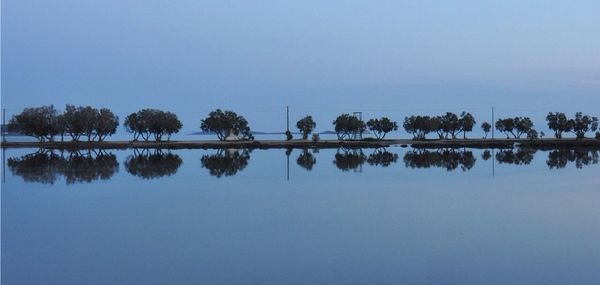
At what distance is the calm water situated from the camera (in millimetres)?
8914

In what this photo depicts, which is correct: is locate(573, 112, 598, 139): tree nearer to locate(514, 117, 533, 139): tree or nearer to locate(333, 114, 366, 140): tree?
locate(514, 117, 533, 139): tree

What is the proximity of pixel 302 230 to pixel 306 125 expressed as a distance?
174ft

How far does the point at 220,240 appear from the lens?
37.4 feet

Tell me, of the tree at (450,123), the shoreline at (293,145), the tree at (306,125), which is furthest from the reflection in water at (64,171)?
the tree at (450,123)

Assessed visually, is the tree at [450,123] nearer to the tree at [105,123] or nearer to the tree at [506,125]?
the tree at [506,125]

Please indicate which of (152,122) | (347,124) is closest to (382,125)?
(347,124)

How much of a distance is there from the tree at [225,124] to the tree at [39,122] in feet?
46.7

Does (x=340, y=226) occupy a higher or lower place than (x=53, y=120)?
lower

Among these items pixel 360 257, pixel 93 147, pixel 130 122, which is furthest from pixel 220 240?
pixel 130 122

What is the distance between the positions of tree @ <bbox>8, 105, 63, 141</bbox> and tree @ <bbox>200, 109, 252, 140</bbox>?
14.2 m

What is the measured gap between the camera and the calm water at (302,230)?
351 inches

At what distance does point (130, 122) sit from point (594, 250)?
5597cm

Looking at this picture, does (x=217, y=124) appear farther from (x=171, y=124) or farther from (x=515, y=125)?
(x=515, y=125)

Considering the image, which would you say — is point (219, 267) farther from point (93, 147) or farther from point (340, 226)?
point (93, 147)
